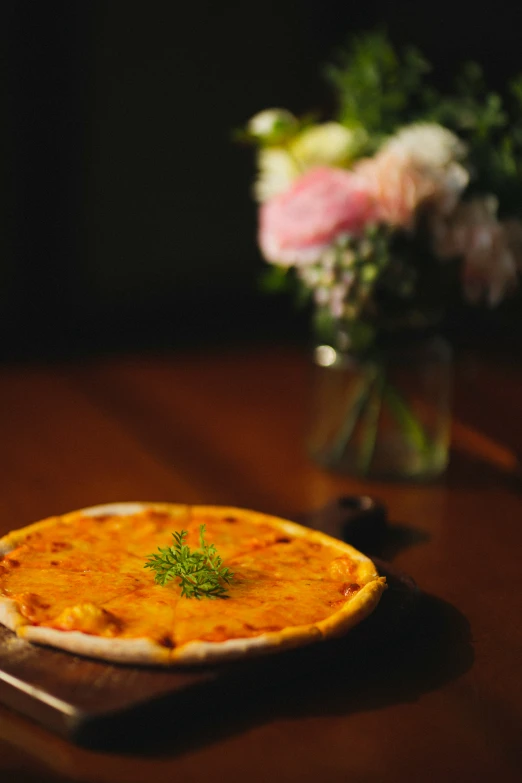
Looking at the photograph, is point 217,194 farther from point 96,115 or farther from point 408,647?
point 408,647

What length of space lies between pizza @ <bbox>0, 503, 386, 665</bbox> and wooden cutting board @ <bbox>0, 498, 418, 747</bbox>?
0.05ft

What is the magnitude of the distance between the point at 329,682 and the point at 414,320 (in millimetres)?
877

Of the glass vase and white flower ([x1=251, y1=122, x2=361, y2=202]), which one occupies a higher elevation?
white flower ([x1=251, y1=122, x2=361, y2=202])

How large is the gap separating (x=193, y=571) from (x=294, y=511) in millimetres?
563

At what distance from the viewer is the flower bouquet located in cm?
181

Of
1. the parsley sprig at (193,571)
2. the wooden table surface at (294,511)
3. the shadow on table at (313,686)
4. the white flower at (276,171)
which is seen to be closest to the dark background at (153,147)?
the wooden table surface at (294,511)

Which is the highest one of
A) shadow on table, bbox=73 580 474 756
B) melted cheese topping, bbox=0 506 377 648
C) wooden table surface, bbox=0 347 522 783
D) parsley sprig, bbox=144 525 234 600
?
parsley sprig, bbox=144 525 234 600

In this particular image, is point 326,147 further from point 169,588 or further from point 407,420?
point 169,588

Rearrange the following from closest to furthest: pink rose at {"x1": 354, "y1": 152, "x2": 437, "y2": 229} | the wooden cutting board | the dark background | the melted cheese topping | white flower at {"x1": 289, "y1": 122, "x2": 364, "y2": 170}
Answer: the wooden cutting board, the melted cheese topping, pink rose at {"x1": 354, "y1": 152, "x2": 437, "y2": 229}, white flower at {"x1": 289, "y1": 122, "x2": 364, "y2": 170}, the dark background

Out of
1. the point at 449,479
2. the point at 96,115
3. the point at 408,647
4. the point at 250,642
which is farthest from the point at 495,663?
the point at 96,115

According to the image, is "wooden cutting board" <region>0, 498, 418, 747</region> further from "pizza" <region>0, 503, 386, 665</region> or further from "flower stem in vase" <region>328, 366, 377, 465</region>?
"flower stem in vase" <region>328, 366, 377, 465</region>

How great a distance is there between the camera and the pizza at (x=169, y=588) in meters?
1.17

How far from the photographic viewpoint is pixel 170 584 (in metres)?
1.33

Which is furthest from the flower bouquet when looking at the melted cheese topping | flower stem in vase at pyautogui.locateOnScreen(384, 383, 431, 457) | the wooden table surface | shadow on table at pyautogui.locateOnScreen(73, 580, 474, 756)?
shadow on table at pyautogui.locateOnScreen(73, 580, 474, 756)
